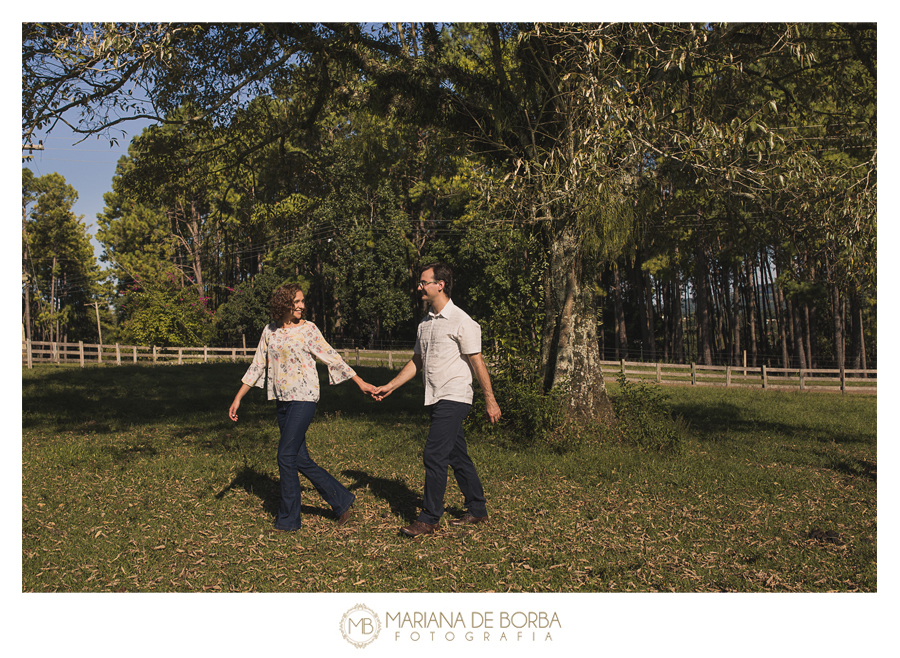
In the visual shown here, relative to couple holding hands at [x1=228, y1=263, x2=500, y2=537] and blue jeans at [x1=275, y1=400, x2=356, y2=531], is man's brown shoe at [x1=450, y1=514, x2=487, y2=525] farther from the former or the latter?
blue jeans at [x1=275, y1=400, x2=356, y2=531]

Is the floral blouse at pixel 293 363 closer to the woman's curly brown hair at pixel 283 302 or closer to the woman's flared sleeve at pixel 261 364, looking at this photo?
the woman's flared sleeve at pixel 261 364

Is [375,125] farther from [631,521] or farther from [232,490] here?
[631,521]

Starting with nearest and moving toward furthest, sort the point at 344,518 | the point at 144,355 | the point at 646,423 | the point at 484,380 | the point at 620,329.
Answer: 1. the point at 484,380
2. the point at 344,518
3. the point at 646,423
4. the point at 144,355
5. the point at 620,329

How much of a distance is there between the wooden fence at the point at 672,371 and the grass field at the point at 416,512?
876 cm

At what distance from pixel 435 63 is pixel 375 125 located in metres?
3.06

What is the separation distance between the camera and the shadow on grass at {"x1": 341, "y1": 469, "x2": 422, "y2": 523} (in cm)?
561

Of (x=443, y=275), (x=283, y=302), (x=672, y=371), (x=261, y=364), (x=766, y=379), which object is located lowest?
(x=766, y=379)

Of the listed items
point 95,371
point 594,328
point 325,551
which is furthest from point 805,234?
point 95,371

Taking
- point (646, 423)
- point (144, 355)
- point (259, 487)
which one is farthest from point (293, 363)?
point (144, 355)

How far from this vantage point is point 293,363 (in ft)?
15.9

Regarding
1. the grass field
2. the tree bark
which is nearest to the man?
the grass field

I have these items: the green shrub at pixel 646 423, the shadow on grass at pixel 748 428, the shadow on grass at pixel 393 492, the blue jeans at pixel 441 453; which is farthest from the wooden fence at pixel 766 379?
the blue jeans at pixel 441 453

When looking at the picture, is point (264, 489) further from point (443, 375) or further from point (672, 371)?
point (672, 371)

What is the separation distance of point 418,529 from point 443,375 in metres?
1.23
